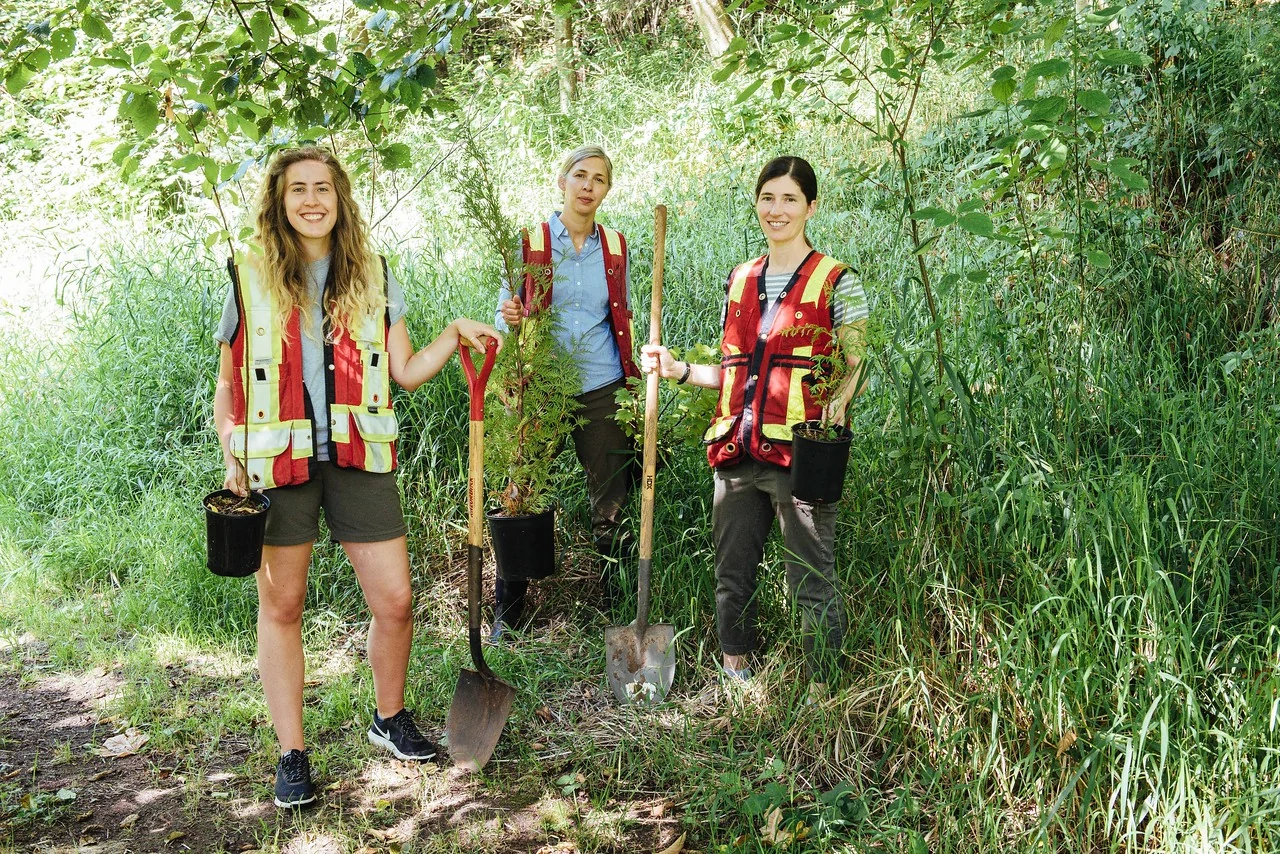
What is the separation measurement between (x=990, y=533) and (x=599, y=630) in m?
1.78

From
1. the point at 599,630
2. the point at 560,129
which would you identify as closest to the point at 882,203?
the point at 599,630

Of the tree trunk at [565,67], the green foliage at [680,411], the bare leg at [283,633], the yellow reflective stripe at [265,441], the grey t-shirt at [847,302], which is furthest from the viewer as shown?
the tree trunk at [565,67]

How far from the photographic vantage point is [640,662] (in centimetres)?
402

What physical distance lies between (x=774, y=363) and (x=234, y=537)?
6.12ft

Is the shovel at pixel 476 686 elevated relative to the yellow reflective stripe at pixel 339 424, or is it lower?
lower

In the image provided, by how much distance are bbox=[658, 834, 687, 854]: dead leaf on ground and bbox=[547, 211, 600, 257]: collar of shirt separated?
94.5 inches

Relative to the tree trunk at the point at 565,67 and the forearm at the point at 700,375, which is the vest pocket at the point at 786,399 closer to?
the forearm at the point at 700,375

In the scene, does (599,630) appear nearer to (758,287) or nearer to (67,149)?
(758,287)

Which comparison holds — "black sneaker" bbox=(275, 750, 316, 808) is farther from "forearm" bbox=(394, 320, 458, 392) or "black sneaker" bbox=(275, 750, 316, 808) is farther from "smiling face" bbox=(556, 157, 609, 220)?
"smiling face" bbox=(556, 157, 609, 220)

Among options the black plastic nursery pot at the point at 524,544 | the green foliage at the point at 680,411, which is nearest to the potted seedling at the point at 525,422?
the black plastic nursery pot at the point at 524,544

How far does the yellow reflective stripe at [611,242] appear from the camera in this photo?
4.37 meters

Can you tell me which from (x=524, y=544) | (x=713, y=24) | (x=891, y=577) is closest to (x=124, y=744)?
(x=524, y=544)

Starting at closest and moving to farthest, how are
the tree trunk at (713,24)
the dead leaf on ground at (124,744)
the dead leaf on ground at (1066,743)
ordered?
the dead leaf on ground at (1066,743) → the dead leaf on ground at (124,744) → the tree trunk at (713,24)

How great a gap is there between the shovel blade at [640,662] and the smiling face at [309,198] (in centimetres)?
→ 193
